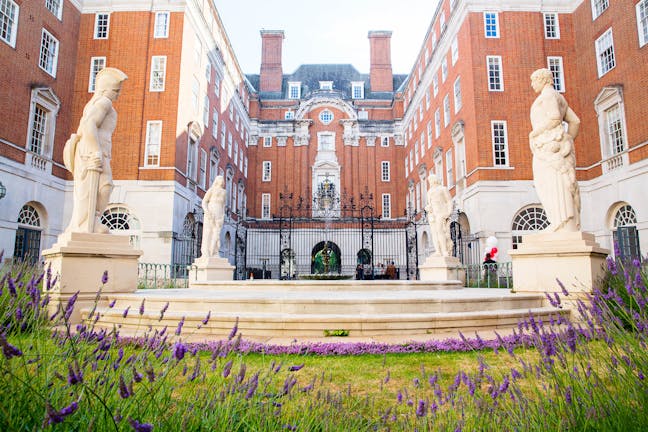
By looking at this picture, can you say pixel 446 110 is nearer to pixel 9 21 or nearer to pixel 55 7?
pixel 55 7

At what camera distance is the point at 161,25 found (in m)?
22.4

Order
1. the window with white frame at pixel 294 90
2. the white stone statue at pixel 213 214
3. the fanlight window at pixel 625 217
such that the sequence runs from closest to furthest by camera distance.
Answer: the white stone statue at pixel 213 214 → the fanlight window at pixel 625 217 → the window with white frame at pixel 294 90

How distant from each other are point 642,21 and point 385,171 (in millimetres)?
25470

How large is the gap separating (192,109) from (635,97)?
22707mm

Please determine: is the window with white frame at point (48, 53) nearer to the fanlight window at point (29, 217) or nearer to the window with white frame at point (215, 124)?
the fanlight window at point (29, 217)

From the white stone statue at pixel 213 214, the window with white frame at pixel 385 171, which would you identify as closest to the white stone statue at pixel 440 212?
the white stone statue at pixel 213 214

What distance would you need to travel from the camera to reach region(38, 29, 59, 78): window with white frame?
19891 mm

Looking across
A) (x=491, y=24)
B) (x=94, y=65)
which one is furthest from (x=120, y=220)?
(x=491, y=24)

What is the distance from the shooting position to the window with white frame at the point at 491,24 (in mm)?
22453

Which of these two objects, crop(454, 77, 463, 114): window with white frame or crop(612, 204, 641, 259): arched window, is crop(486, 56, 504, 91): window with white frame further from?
crop(612, 204, 641, 259): arched window

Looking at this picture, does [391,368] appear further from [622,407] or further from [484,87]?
[484,87]

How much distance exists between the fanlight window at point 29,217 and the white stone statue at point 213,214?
384 inches

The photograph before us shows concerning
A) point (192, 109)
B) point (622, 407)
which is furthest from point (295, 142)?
point (622, 407)

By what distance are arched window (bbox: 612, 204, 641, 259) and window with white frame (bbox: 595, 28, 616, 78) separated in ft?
23.1
